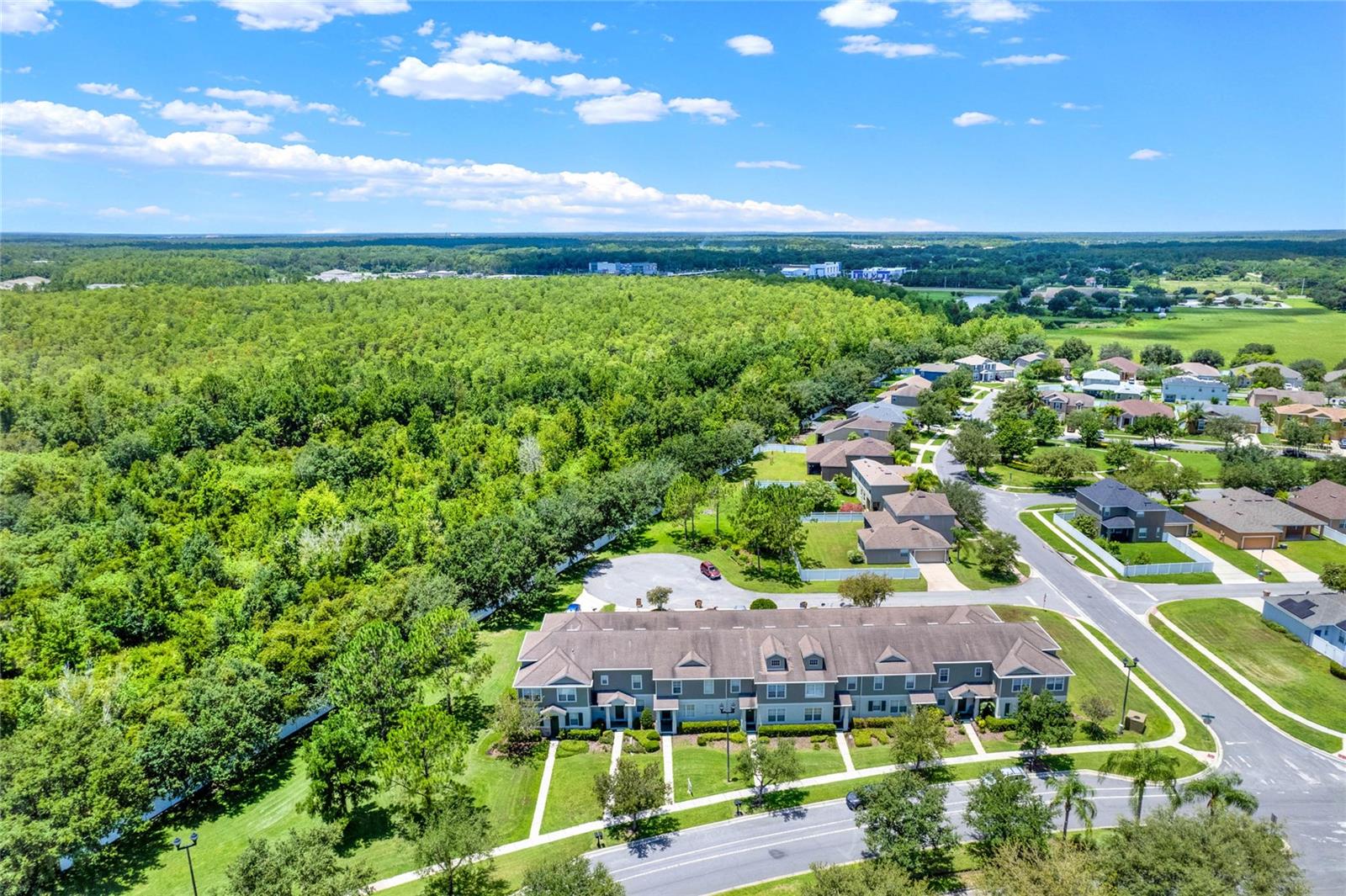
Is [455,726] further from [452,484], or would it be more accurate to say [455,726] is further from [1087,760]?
[452,484]

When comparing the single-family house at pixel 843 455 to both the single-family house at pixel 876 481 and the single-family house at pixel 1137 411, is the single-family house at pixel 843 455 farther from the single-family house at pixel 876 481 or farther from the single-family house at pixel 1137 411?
the single-family house at pixel 1137 411

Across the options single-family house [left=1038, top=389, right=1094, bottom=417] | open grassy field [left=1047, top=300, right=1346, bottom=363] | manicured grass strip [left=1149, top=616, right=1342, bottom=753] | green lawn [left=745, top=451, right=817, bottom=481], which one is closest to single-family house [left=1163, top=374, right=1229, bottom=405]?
single-family house [left=1038, top=389, right=1094, bottom=417]

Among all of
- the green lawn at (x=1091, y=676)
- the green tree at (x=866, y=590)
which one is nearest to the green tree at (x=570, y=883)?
the green lawn at (x=1091, y=676)

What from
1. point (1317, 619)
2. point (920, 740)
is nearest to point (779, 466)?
point (1317, 619)

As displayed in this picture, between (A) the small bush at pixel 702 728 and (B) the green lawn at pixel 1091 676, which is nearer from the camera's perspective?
(B) the green lawn at pixel 1091 676

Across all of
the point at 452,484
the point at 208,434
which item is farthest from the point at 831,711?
the point at 208,434

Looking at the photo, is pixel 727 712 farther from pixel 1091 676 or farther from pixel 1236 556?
pixel 1236 556
